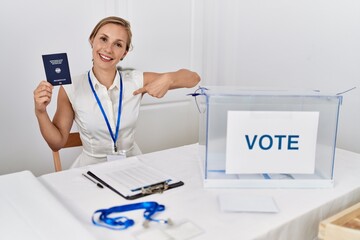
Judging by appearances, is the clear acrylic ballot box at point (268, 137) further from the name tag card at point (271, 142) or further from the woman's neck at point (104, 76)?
the woman's neck at point (104, 76)

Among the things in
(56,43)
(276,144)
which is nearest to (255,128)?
(276,144)

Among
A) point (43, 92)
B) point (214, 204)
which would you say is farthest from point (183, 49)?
point (214, 204)

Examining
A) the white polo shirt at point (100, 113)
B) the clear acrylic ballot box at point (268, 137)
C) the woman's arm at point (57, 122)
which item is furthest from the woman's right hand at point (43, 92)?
the clear acrylic ballot box at point (268, 137)

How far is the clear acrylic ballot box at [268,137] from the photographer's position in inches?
43.5

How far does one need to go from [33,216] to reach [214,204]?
452mm

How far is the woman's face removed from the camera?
1630mm

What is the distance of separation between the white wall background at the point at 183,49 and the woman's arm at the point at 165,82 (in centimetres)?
58

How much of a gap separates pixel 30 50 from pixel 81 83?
0.50m

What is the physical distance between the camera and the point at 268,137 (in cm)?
112

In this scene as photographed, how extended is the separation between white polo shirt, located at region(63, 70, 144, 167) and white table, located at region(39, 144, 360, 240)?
43cm

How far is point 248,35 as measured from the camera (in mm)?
2439

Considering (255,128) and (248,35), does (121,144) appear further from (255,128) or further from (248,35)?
(248,35)

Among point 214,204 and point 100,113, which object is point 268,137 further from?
point 100,113

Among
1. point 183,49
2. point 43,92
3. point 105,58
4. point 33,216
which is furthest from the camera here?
point 183,49
